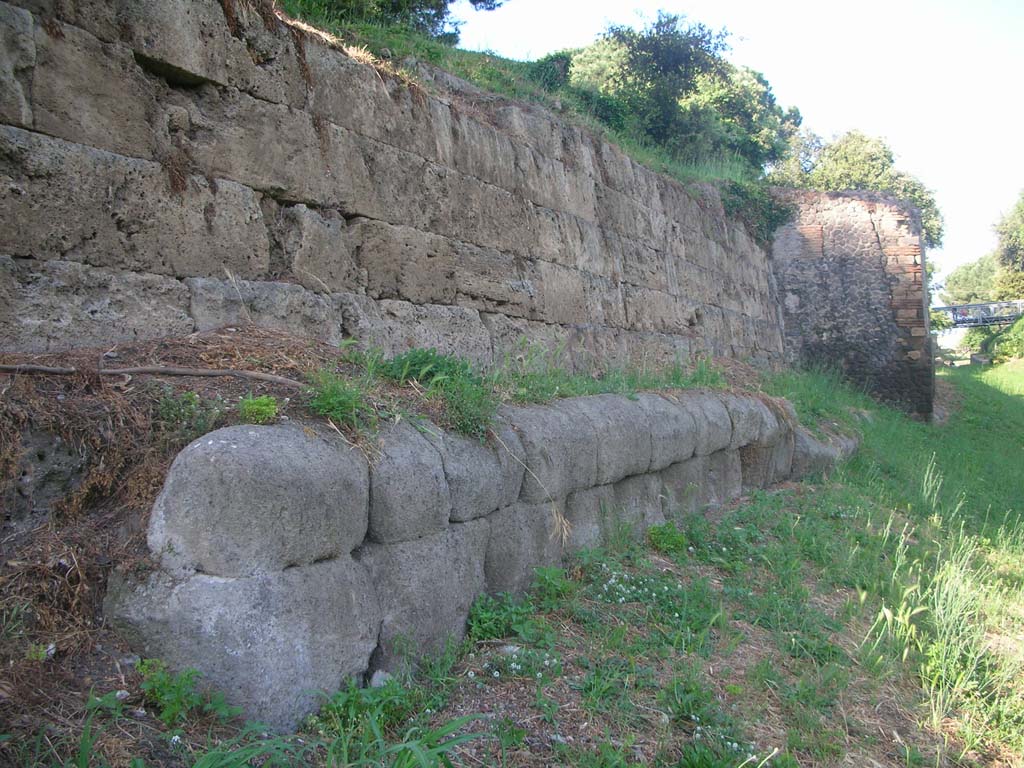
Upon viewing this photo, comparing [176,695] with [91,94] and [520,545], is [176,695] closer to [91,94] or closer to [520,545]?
[520,545]

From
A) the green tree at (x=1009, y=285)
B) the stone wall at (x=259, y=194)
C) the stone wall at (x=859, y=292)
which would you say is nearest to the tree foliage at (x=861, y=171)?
the green tree at (x=1009, y=285)

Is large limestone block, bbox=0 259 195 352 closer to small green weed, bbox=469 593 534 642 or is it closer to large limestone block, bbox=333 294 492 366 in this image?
large limestone block, bbox=333 294 492 366

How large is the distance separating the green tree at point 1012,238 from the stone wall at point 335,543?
43505 millimetres

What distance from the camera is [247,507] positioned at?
2766mm

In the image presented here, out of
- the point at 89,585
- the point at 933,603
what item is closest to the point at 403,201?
the point at 89,585

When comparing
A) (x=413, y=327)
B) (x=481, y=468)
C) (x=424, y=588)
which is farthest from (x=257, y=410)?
(x=413, y=327)

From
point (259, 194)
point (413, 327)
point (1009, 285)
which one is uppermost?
point (1009, 285)

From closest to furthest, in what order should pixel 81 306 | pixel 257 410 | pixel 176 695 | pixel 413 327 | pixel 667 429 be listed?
1. pixel 176 695
2. pixel 257 410
3. pixel 81 306
4. pixel 413 327
5. pixel 667 429

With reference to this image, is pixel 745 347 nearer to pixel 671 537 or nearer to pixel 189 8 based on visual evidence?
pixel 671 537

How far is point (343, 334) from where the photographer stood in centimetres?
504

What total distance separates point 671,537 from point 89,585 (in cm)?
384

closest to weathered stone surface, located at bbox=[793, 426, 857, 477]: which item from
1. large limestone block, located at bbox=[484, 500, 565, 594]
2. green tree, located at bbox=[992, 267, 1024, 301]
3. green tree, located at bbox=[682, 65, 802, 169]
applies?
large limestone block, located at bbox=[484, 500, 565, 594]

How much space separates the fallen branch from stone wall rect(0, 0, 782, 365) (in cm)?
41

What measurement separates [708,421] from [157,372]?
182 inches
